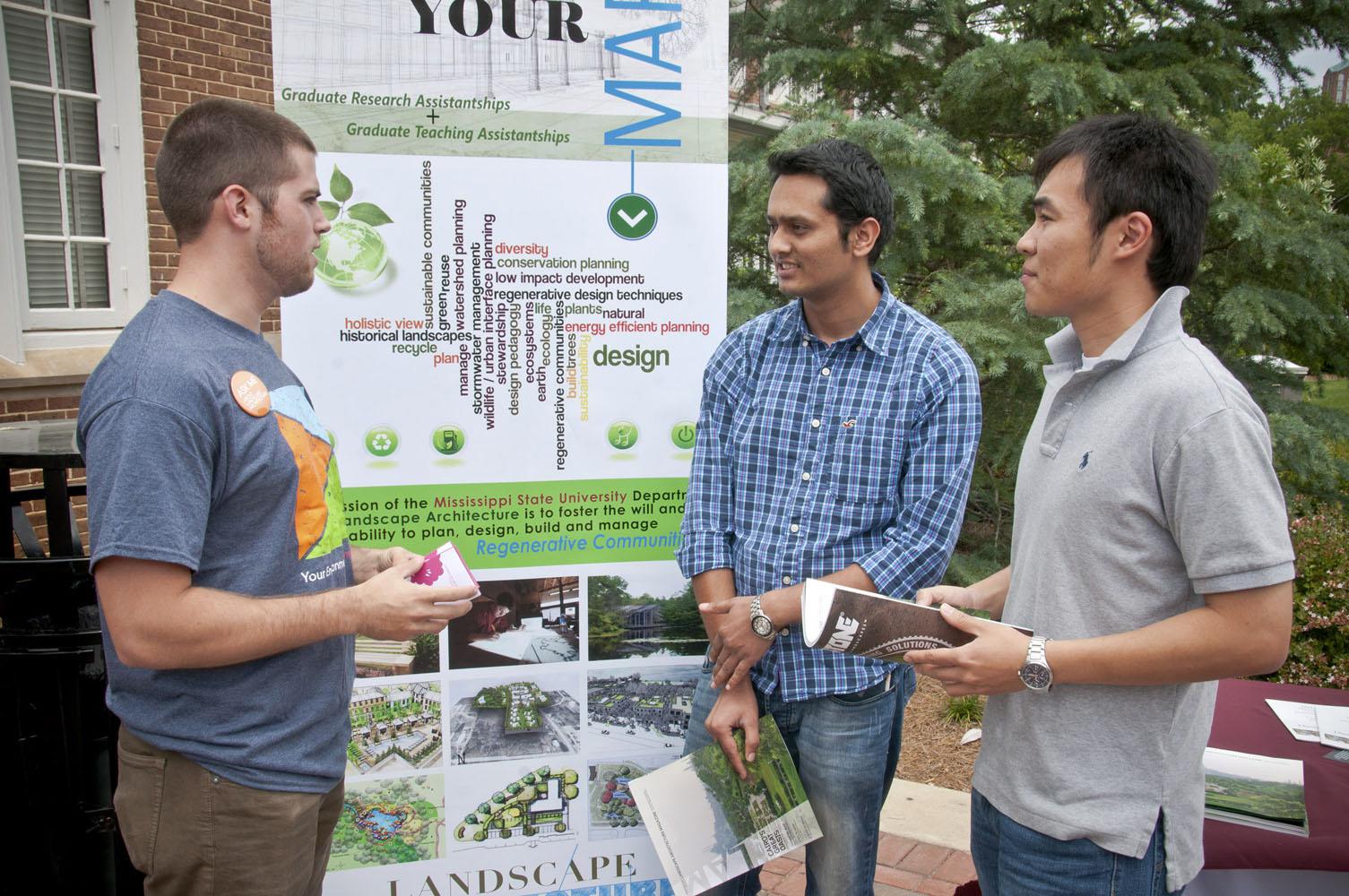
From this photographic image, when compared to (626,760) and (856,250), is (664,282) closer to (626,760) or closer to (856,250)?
(856,250)

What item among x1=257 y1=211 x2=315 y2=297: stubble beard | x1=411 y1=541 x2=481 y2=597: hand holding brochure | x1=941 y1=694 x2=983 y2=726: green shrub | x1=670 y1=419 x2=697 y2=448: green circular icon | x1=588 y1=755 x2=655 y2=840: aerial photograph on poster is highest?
x1=257 y1=211 x2=315 y2=297: stubble beard

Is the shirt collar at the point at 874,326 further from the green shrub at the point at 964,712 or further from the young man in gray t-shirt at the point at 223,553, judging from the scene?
the green shrub at the point at 964,712

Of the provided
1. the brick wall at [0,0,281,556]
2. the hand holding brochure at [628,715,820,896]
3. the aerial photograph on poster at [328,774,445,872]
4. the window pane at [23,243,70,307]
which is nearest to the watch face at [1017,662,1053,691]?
the hand holding brochure at [628,715,820,896]

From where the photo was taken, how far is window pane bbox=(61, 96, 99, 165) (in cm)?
659

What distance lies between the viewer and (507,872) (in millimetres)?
2607

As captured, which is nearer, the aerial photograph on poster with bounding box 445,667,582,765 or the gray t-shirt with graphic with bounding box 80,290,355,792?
the gray t-shirt with graphic with bounding box 80,290,355,792

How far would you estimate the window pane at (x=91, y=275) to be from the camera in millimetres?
6699

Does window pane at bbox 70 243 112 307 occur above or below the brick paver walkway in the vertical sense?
above

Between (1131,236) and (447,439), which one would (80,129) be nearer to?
(447,439)

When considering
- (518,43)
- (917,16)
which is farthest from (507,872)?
(917,16)

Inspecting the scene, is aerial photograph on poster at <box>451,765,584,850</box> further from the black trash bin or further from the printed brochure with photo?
the printed brochure with photo

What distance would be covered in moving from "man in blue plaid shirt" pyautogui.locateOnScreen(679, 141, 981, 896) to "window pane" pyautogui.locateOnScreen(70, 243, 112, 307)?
623 cm

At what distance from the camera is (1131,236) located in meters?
1.53

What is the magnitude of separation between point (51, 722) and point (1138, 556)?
2.09 m
